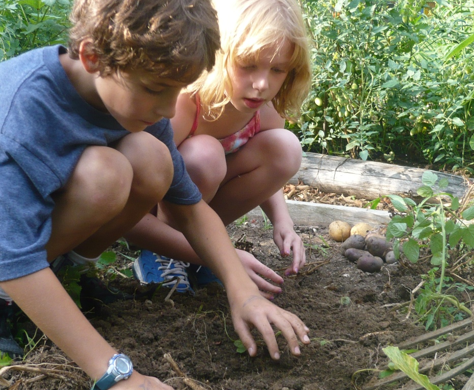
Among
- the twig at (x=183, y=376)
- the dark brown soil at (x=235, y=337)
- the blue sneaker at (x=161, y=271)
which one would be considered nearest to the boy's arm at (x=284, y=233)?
the dark brown soil at (x=235, y=337)

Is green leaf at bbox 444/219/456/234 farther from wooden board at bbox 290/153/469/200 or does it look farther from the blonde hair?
wooden board at bbox 290/153/469/200

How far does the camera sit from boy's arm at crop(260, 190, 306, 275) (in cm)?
236

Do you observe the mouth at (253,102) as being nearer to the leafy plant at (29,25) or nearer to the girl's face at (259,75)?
the girl's face at (259,75)

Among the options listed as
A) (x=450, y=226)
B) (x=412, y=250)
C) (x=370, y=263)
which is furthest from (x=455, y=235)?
Answer: (x=370, y=263)

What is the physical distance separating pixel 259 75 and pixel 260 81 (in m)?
0.03

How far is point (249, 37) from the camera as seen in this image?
6.69ft

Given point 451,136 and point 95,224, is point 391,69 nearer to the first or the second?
point 451,136

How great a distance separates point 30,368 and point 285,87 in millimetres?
1451

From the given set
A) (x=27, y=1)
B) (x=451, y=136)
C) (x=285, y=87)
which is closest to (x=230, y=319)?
(x=285, y=87)

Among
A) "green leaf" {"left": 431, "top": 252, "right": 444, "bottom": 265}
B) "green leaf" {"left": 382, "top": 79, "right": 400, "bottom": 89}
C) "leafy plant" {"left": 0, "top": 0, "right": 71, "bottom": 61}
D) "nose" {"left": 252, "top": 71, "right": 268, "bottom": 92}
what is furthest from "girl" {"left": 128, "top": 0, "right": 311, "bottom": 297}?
"green leaf" {"left": 382, "top": 79, "right": 400, "bottom": 89}

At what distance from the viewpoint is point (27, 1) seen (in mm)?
2594

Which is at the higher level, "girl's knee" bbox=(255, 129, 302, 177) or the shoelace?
"girl's knee" bbox=(255, 129, 302, 177)

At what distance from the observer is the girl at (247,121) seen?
2.08 meters

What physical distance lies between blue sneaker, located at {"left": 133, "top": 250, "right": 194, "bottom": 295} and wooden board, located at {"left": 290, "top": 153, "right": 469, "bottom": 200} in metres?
1.67
